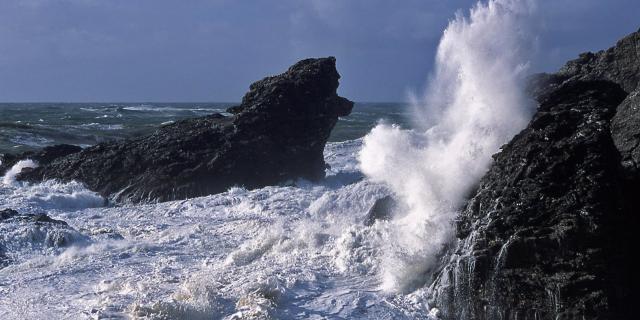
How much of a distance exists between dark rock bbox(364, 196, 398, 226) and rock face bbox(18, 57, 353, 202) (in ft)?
20.8

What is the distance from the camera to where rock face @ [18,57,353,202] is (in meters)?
17.2

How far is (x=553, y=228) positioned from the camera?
7285mm

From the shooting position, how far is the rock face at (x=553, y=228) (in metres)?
6.95

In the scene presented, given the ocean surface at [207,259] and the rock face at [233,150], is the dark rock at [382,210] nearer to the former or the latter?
the ocean surface at [207,259]

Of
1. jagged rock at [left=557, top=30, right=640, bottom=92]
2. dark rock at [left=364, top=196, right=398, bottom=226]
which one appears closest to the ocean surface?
dark rock at [left=364, top=196, right=398, bottom=226]

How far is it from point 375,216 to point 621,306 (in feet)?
17.2

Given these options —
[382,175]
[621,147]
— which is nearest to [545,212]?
[621,147]

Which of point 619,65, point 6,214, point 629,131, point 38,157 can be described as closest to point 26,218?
point 6,214

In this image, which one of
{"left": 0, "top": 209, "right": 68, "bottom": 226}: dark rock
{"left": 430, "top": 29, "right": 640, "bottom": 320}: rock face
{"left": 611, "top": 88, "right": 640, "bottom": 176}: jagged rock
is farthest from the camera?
{"left": 0, "top": 209, "right": 68, "bottom": 226}: dark rock

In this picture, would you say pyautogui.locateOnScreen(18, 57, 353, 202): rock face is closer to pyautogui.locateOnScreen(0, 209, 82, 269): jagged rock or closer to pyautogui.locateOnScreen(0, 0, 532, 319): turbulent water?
pyautogui.locateOnScreen(0, 0, 532, 319): turbulent water

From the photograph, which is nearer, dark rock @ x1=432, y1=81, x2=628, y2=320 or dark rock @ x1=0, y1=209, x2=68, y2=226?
dark rock @ x1=432, y1=81, x2=628, y2=320

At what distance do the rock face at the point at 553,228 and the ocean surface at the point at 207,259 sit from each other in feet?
2.62

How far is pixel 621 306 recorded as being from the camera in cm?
679

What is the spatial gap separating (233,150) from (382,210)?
7.51 meters
